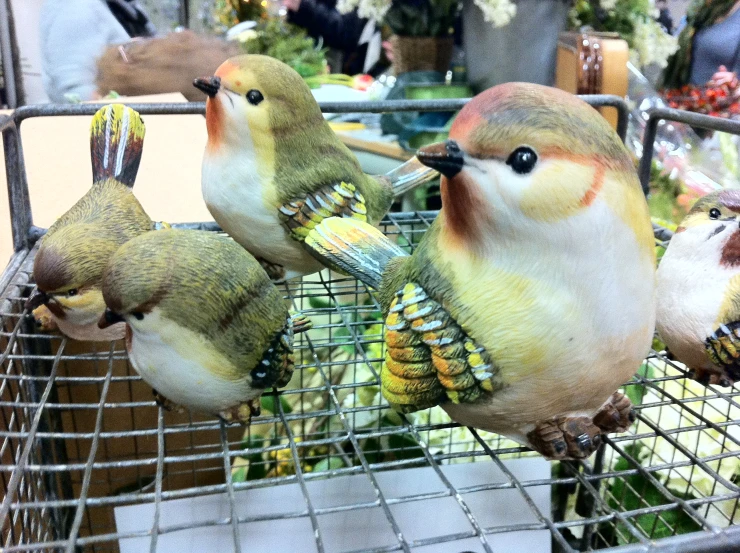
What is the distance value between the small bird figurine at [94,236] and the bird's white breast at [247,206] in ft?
0.25

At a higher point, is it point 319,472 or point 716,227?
point 716,227

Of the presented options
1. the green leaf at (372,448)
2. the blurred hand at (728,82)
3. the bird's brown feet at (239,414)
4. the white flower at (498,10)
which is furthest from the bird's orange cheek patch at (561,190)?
the blurred hand at (728,82)

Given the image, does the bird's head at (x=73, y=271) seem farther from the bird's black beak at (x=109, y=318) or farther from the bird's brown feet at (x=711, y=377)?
the bird's brown feet at (x=711, y=377)

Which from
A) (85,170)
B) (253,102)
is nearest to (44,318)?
(253,102)

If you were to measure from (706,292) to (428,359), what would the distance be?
250 mm

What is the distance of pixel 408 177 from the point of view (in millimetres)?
750

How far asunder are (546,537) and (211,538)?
11.7 inches

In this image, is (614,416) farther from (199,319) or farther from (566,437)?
(199,319)

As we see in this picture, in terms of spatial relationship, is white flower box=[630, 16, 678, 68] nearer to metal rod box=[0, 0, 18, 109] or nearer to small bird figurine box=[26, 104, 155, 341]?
small bird figurine box=[26, 104, 155, 341]

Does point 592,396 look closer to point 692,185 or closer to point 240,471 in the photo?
point 240,471

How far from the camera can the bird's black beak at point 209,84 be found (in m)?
0.56

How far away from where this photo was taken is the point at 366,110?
0.72m

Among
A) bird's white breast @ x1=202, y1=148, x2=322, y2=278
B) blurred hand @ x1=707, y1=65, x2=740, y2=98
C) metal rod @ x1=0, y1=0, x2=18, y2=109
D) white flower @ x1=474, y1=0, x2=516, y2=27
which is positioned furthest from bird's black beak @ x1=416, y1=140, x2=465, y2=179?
metal rod @ x1=0, y1=0, x2=18, y2=109

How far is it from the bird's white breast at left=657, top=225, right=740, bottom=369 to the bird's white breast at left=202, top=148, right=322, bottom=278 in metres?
0.35
